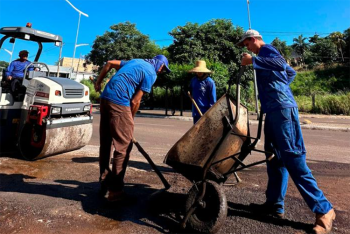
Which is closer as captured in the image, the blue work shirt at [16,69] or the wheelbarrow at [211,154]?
the wheelbarrow at [211,154]

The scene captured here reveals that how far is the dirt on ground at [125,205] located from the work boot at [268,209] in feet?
0.19

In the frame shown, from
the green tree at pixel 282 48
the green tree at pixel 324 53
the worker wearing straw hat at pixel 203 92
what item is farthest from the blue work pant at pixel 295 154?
the green tree at pixel 324 53

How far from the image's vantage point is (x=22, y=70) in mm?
5406

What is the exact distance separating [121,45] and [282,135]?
29.8 m

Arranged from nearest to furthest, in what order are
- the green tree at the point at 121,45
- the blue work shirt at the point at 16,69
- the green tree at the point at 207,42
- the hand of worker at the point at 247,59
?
the hand of worker at the point at 247,59
the blue work shirt at the point at 16,69
the green tree at the point at 207,42
the green tree at the point at 121,45

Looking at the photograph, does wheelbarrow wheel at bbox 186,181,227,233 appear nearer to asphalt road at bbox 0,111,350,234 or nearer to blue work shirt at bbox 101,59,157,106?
asphalt road at bbox 0,111,350,234

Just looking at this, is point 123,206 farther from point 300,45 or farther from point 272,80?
point 300,45

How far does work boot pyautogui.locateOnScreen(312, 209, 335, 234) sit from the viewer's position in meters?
2.54

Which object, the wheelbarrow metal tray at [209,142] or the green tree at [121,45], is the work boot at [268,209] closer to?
the wheelbarrow metal tray at [209,142]

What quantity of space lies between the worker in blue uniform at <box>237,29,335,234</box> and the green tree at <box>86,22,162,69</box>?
28.6 m

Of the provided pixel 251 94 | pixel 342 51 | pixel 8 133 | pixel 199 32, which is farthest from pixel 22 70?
pixel 342 51

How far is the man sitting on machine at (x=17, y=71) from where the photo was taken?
514cm

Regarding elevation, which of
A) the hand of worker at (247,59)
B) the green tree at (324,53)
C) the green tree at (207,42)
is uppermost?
the green tree at (324,53)

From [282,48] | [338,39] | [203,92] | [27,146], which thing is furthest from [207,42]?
[282,48]
